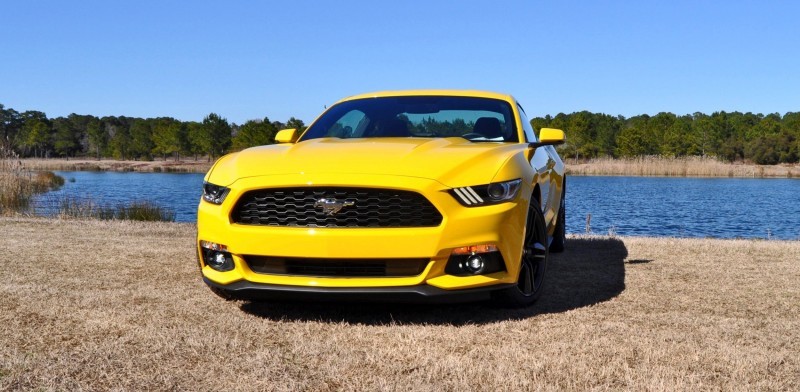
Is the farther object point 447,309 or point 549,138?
point 549,138

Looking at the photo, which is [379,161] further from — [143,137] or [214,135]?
[143,137]

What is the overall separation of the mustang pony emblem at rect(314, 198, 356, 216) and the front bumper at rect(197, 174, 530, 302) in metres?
0.10

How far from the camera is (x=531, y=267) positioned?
15.9ft

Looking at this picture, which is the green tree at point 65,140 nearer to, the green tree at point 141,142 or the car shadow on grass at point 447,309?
the green tree at point 141,142

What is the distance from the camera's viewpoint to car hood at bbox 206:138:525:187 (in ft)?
13.6

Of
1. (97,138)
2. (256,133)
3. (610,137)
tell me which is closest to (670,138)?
(610,137)

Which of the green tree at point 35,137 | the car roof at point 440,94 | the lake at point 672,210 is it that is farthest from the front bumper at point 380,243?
the green tree at point 35,137

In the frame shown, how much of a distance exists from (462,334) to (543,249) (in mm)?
1213

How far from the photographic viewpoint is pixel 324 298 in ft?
13.5

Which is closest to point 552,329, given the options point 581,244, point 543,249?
point 543,249

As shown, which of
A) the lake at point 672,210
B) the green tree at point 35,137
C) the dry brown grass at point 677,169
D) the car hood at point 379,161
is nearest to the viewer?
the car hood at point 379,161

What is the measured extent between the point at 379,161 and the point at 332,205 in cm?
42

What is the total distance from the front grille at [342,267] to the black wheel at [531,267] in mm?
654

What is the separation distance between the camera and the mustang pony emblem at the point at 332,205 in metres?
4.05
